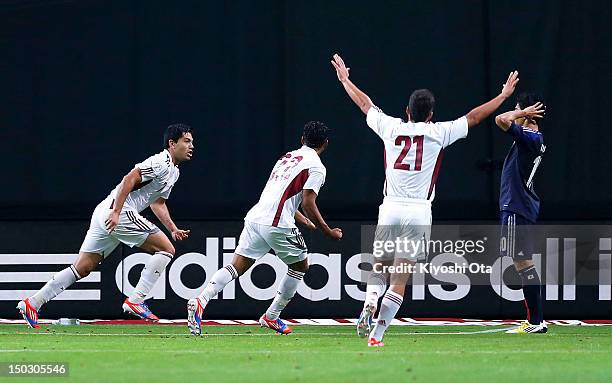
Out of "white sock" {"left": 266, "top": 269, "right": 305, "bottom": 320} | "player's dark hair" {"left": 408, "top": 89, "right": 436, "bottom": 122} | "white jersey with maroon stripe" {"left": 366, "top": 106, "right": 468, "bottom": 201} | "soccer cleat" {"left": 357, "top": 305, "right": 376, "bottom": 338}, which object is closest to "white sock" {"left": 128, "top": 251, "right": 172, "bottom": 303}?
"white sock" {"left": 266, "top": 269, "right": 305, "bottom": 320}

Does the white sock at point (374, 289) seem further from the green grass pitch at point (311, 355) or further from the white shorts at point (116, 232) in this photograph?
the white shorts at point (116, 232)

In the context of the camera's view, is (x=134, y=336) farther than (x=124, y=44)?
No

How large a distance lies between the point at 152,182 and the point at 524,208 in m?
3.68

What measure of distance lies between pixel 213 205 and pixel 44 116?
2.25 metres

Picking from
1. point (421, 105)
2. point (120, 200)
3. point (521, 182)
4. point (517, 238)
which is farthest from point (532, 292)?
point (120, 200)

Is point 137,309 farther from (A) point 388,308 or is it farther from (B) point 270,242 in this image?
(A) point 388,308

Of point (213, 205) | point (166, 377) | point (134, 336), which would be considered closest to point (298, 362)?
point (166, 377)

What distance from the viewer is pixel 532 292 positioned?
1137 cm

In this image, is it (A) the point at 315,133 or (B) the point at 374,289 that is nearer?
(B) the point at 374,289

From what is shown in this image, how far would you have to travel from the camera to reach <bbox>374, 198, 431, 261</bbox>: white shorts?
9445 mm

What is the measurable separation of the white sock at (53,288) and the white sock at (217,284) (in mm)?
1751

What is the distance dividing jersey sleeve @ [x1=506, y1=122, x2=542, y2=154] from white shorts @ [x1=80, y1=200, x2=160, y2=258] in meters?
3.76

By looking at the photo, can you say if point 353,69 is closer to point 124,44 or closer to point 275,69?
point 275,69

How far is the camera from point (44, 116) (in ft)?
45.8
